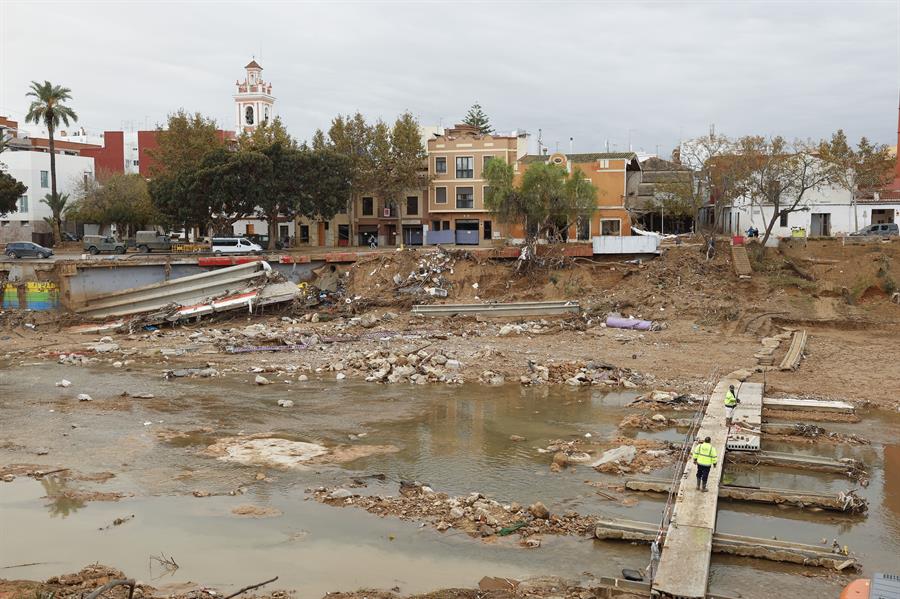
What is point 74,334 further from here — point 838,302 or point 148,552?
point 838,302

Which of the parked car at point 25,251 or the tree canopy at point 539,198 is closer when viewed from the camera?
the tree canopy at point 539,198

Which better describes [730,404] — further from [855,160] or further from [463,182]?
[463,182]

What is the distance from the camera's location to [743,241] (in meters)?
42.4

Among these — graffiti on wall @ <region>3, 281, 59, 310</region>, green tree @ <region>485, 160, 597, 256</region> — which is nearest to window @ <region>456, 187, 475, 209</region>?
green tree @ <region>485, 160, 597, 256</region>

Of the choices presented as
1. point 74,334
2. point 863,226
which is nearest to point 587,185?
point 863,226

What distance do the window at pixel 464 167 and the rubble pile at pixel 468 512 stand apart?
4249 centimetres

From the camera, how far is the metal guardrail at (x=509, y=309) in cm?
3762

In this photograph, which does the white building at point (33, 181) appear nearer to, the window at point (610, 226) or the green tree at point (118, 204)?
the green tree at point (118, 204)

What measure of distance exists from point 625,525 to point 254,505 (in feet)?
22.6

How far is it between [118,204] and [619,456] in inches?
1992

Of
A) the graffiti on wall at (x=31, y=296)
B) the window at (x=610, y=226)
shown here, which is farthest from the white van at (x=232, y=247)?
the window at (x=610, y=226)

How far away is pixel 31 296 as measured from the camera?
1597 inches

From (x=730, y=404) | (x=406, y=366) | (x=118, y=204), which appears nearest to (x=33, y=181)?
(x=118, y=204)

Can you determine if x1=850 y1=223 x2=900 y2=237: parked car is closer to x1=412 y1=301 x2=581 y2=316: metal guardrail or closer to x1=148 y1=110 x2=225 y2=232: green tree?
x1=412 y1=301 x2=581 y2=316: metal guardrail
